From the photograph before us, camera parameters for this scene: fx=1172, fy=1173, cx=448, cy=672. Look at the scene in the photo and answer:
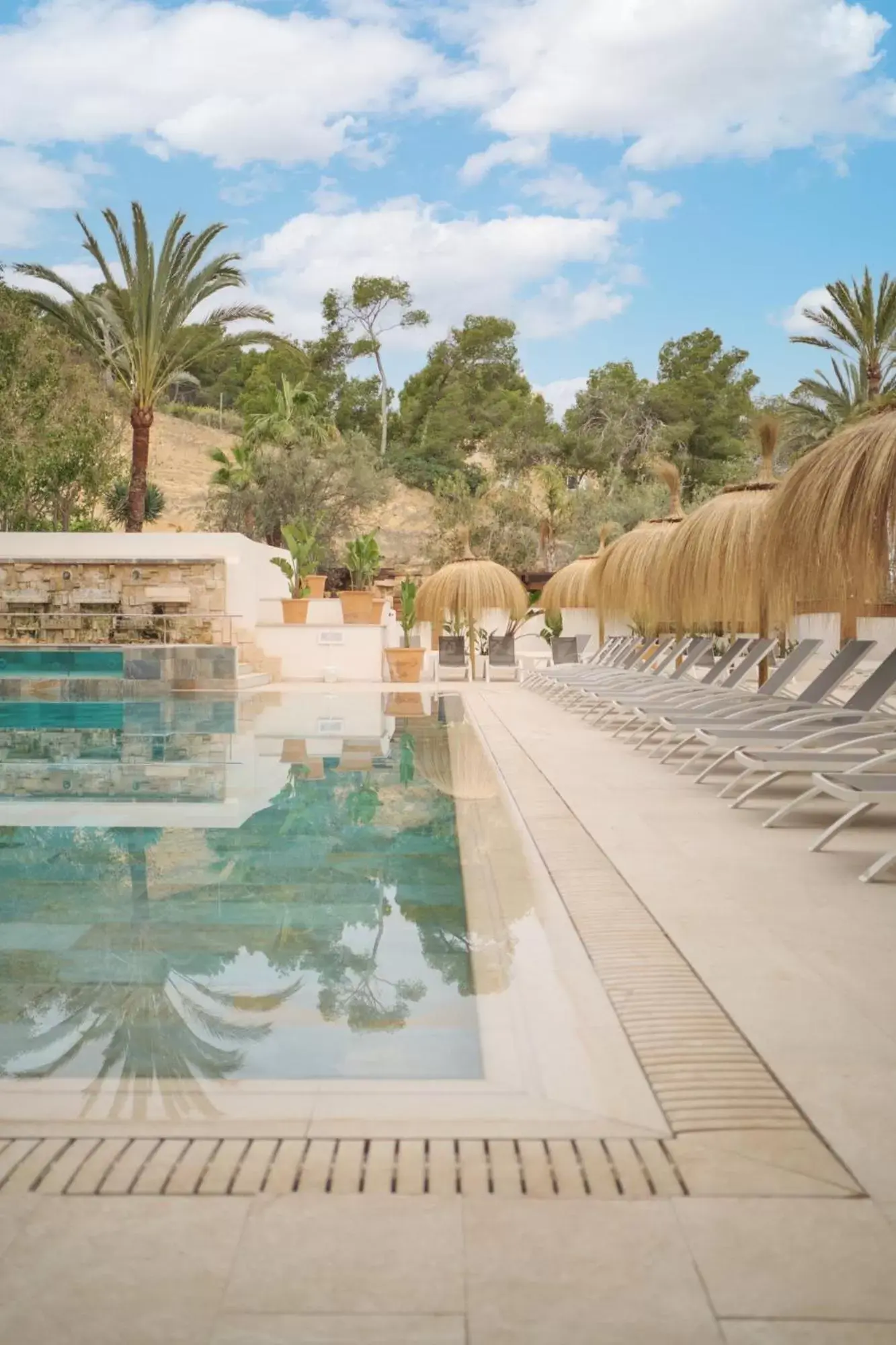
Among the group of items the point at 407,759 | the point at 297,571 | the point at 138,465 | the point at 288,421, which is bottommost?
the point at 407,759

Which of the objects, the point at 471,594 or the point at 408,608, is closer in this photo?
the point at 471,594

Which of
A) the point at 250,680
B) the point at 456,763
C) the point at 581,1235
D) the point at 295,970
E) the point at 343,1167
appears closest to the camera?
the point at 581,1235

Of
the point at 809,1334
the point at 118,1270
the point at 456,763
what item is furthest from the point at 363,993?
the point at 456,763

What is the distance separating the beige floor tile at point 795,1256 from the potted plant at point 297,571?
58.3ft

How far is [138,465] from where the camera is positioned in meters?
20.6

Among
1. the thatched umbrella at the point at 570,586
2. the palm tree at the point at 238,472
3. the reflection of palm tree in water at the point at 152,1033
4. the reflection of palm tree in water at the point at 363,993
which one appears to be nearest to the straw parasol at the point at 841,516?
the reflection of palm tree in water at the point at 363,993

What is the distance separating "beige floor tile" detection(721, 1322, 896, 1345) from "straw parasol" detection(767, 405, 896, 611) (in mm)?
5785

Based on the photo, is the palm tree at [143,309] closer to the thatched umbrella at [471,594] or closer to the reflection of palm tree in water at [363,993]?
the thatched umbrella at [471,594]

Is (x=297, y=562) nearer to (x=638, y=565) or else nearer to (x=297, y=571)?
(x=297, y=571)

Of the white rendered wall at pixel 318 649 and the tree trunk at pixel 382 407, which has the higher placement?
the tree trunk at pixel 382 407

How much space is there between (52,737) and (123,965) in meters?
7.63

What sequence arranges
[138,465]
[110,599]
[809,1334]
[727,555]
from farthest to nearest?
[138,465], [110,599], [727,555], [809,1334]

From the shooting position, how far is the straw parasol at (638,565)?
1495 cm

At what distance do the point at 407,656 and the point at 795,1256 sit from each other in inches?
700
